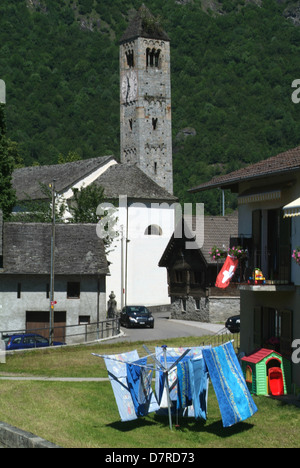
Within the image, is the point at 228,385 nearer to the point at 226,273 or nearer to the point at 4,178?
the point at 226,273

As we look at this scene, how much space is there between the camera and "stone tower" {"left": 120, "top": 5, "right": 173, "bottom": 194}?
9106 centimetres

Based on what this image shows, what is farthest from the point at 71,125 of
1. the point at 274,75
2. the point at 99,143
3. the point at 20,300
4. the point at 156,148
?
the point at 20,300

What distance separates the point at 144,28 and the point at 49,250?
49.0m

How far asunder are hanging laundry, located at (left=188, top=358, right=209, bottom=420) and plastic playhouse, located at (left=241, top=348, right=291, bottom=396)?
4277 millimetres

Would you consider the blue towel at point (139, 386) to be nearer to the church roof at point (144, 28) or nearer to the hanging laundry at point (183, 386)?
the hanging laundry at point (183, 386)

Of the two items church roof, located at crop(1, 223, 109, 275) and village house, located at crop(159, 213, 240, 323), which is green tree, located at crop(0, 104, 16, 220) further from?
village house, located at crop(159, 213, 240, 323)

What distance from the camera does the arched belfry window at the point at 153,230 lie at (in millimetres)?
74812

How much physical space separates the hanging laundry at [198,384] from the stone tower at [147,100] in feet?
236

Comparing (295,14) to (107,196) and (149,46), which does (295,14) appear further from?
(107,196)

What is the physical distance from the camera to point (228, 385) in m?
17.6

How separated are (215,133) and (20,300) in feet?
309

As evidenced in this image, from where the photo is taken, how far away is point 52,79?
153 metres

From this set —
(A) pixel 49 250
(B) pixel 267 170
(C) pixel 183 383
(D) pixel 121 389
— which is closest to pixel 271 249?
(B) pixel 267 170

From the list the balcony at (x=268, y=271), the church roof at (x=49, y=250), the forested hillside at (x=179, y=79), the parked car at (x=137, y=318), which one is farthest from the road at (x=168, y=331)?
the forested hillside at (x=179, y=79)
